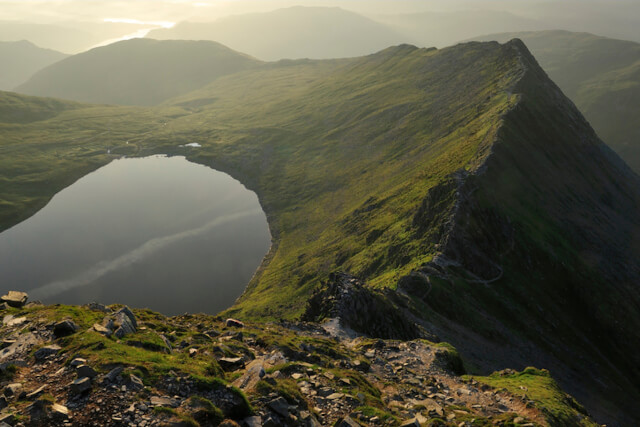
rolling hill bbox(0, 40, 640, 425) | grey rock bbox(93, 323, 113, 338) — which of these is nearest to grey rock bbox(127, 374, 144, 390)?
grey rock bbox(93, 323, 113, 338)

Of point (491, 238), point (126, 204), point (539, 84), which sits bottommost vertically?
point (126, 204)

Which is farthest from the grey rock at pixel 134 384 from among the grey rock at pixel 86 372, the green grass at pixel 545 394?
the green grass at pixel 545 394

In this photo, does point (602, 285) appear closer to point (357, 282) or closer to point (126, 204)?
point (357, 282)

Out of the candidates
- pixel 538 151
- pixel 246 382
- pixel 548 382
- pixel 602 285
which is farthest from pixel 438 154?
pixel 246 382

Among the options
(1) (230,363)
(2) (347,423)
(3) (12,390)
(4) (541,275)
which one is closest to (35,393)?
(3) (12,390)

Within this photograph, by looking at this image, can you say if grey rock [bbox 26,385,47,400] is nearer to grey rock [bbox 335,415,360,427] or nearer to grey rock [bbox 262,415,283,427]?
grey rock [bbox 262,415,283,427]

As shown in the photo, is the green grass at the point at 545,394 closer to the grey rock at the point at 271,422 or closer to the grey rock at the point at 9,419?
the grey rock at the point at 271,422
